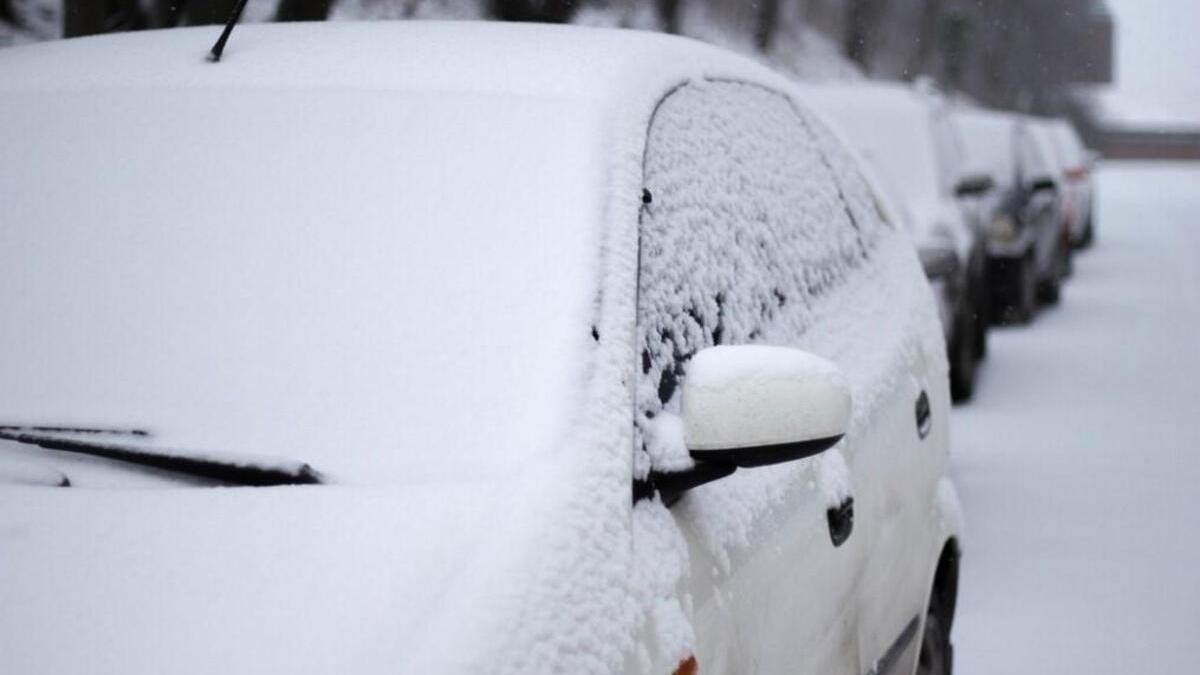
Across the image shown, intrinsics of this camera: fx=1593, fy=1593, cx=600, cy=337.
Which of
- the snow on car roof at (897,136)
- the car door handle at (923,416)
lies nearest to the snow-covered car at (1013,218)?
the snow on car roof at (897,136)

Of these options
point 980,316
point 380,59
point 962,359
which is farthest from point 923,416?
point 980,316

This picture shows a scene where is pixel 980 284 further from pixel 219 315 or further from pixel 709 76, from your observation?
pixel 219 315

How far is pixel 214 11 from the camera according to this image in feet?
27.0

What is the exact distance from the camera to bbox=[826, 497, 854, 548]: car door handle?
2.67 m

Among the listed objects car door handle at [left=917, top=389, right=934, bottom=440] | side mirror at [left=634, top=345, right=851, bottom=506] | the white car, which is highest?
side mirror at [left=634, top=345, right=851, bottom=506]

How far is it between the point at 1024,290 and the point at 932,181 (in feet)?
11.2

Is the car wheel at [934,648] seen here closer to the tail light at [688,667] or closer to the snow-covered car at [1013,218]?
the tail light at [688,667]

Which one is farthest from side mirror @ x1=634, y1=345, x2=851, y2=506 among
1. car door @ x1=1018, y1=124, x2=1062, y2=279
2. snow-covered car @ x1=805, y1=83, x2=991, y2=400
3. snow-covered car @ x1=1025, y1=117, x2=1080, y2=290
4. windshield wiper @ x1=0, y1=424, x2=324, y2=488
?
snow-covered car @ x1=1025, y1=117, x2=1080, y2=290

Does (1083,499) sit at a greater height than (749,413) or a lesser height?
lesser

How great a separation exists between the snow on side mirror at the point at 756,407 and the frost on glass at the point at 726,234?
0.08 meters

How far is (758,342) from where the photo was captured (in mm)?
2773

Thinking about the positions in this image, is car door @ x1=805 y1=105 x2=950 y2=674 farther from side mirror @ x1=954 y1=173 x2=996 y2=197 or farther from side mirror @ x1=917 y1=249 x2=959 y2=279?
side mirror @ x1=954 y1=173 x2=996 y2=197

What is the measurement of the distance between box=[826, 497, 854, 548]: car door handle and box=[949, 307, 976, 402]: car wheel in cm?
643

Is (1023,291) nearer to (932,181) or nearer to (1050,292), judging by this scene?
(1050,292)
